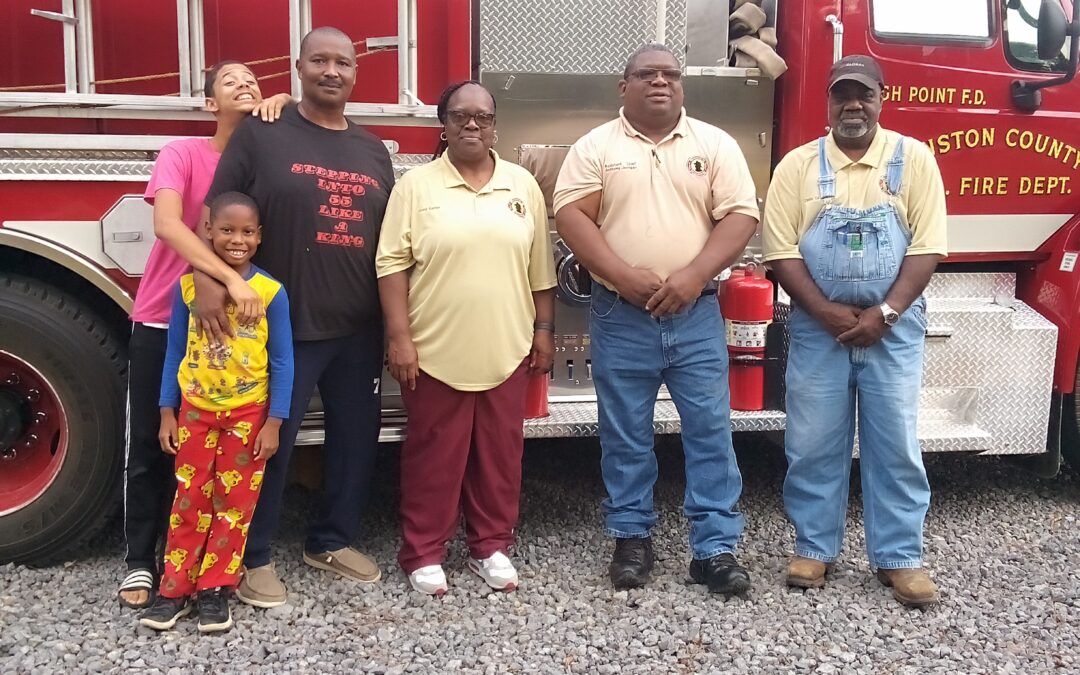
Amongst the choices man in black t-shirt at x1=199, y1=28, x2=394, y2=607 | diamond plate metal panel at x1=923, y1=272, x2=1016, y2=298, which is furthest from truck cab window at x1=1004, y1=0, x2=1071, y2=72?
man in black t-shirt at x1=199, y1=28, x2=394, y2=607

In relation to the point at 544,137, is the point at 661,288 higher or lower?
lower

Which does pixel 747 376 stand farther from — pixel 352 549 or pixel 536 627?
pixel 352 549

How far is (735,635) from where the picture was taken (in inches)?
121

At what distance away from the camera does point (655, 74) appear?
313 cm

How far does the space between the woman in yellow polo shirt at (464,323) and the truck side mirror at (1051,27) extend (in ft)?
6.85

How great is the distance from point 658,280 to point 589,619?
1131mm

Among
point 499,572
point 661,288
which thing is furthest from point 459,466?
point 661,288

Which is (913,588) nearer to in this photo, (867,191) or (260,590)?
(867,191)

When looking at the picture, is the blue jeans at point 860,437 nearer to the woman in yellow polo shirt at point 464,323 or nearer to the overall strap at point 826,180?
the overall strap at point 826,180

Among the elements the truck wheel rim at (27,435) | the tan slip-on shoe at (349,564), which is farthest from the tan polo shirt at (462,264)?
the truck wheel rim at (27,435)

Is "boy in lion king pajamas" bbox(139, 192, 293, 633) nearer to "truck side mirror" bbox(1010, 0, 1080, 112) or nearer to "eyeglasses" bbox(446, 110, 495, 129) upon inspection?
"eyeglasses" bbox(446, 110, 495, 129)

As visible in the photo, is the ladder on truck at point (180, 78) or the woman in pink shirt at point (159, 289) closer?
the woman in pink shirt at point (159, 289)

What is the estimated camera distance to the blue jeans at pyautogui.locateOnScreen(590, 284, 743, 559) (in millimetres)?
3268

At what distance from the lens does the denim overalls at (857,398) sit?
3211 millimetres
